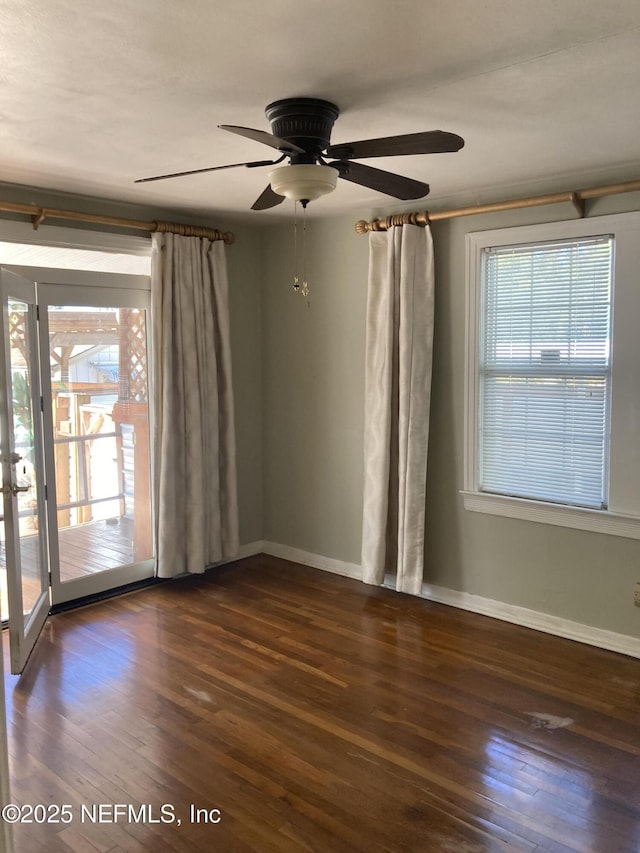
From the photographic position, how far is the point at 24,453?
12.0 feet

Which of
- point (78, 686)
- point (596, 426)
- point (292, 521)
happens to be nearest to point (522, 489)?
point (596, 426)

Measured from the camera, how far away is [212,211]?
14.7 ft

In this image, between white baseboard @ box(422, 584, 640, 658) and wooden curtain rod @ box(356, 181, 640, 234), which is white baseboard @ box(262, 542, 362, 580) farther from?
wooden curtain rod @ box(356, 181, 640, 234)

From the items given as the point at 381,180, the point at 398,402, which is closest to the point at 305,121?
the point at 381,180

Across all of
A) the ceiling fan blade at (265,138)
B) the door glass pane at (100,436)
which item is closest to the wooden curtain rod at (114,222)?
the door glass pane at (100,436)

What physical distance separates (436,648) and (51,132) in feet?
9.86

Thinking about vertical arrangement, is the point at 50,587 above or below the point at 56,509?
below

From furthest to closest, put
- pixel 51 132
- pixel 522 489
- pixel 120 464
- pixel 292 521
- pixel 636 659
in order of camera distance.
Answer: pixel 292 521 → pixel 120 464 → pixel 522 489 → pixel 636 659 → pixel 51 132

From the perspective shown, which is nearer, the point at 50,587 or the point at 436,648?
the point at 436,648

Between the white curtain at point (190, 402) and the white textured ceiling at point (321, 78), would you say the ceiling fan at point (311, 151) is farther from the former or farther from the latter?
the white curtain at point (190, 402)

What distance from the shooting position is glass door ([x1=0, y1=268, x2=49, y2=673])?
10.5 feet

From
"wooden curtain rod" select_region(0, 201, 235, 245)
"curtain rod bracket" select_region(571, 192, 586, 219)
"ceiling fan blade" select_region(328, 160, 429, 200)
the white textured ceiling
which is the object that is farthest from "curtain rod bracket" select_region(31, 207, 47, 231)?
"curtain rod bracket" select_region(571, 192, 586, 219)

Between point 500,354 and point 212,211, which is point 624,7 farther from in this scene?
point 212,211

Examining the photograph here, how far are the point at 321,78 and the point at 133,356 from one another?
2630 mm
